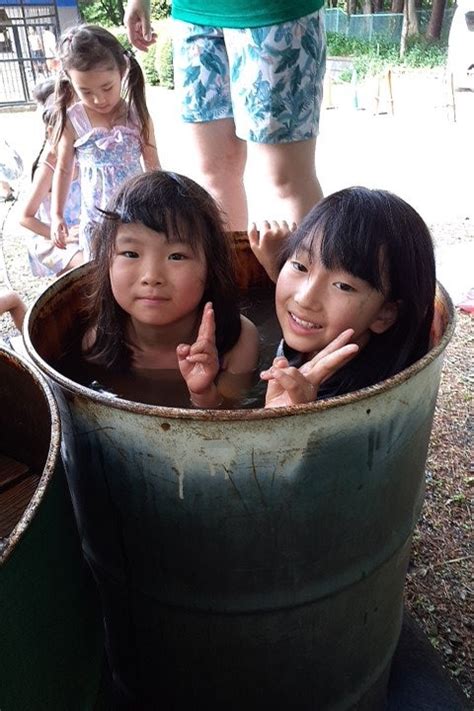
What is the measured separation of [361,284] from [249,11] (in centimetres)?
129

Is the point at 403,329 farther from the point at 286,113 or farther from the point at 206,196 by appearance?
the point at 286,113

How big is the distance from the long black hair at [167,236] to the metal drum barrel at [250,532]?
32 centimetres

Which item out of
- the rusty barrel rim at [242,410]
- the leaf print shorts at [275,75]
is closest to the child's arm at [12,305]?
the leaf print shorts at [275,75]

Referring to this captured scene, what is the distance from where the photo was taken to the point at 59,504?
1.05 m

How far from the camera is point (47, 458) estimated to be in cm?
104

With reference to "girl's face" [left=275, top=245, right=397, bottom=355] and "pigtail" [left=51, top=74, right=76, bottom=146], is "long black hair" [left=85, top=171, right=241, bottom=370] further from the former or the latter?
"pigtail" [left=51, top=74, right=76, bottom=146]

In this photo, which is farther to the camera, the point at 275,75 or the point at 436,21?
the point at 436,21

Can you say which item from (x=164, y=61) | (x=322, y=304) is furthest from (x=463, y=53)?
(x=322, y=304)

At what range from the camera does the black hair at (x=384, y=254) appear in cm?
152

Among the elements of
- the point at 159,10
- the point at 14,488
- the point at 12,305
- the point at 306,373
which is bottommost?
the point at 12,305

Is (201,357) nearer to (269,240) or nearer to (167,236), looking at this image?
(167,236)

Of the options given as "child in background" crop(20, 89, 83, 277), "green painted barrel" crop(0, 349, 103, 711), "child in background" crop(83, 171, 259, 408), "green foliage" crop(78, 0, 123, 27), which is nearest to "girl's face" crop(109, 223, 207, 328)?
"child in background" crop(83, 171, 259, 408)

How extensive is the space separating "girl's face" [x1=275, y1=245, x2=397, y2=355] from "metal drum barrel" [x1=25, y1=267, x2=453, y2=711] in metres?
0.19

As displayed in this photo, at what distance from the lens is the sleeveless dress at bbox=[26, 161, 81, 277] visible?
3.83m
